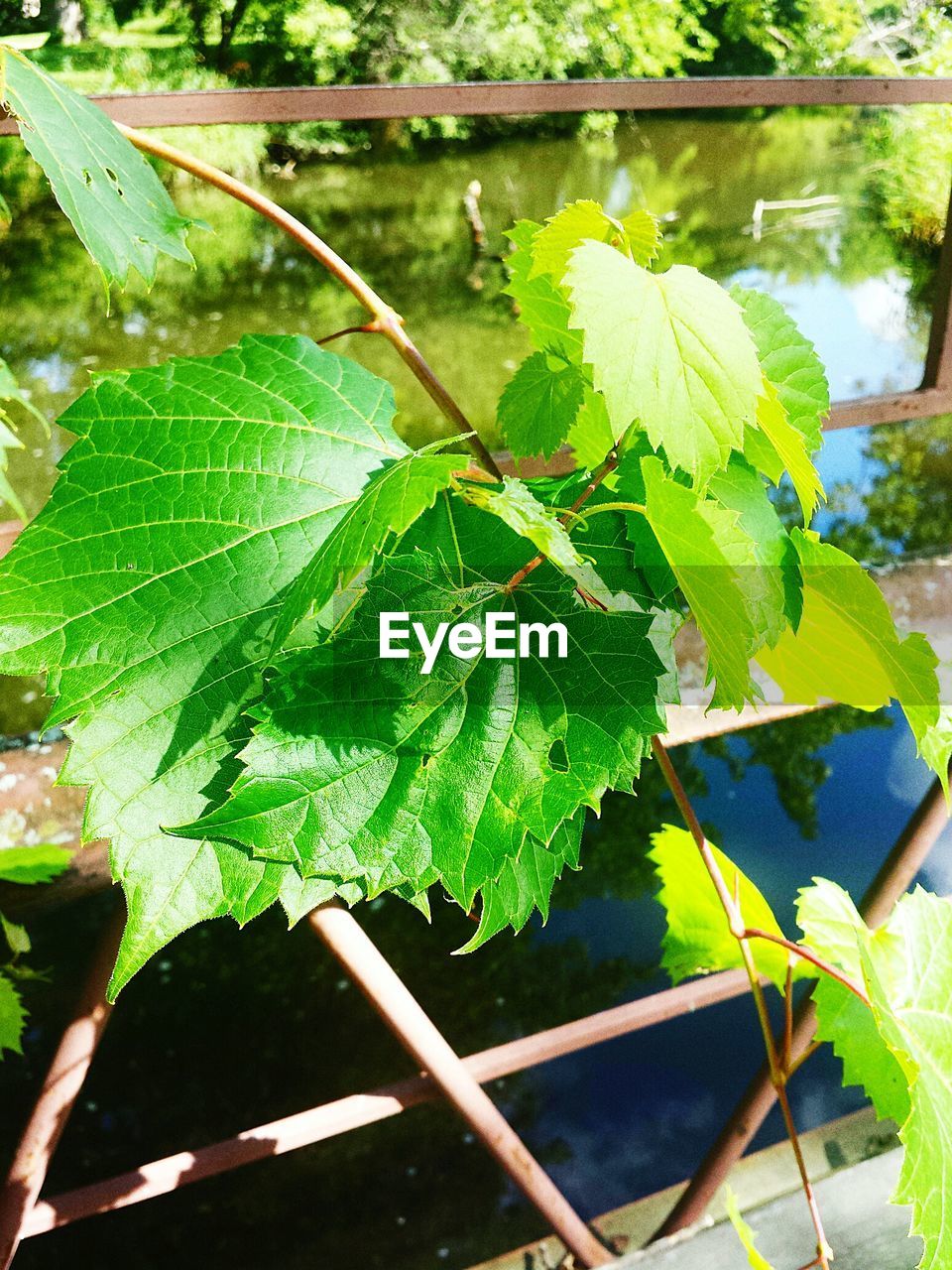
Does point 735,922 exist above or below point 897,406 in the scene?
below

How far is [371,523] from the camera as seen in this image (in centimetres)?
28

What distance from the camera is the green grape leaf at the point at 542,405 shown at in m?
0.45

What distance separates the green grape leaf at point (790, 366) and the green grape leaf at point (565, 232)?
0.11 meters

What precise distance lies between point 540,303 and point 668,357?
159 millimetres

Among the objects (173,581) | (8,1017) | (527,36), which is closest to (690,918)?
(173,581)

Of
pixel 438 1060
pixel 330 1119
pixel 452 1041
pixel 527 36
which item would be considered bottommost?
pixel 452 1041

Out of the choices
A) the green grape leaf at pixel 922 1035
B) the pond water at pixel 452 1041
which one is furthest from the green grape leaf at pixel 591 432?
the pond water at pixel 452 1041

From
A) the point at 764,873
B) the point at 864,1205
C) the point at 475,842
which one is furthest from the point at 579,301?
the point at 764,873

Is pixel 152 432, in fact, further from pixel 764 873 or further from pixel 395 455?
pixel 764 873

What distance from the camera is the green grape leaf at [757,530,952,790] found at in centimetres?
38

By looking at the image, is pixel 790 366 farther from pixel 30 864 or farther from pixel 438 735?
pixel 30 864

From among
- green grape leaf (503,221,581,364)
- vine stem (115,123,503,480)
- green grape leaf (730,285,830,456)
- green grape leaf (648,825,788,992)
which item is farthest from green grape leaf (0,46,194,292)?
green grape leaf (648,825,788,992)

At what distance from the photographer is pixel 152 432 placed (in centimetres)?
37

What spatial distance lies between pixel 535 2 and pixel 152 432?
571 inches
